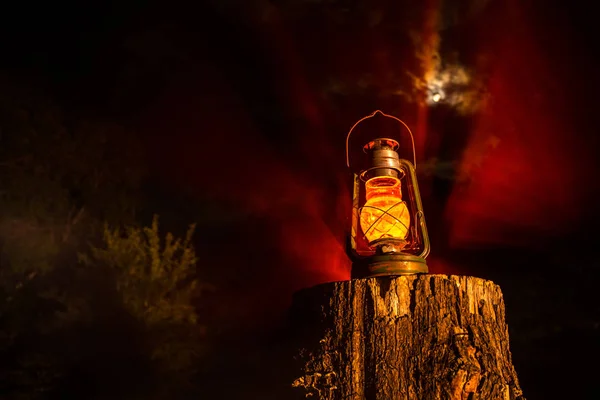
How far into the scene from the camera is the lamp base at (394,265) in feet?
6.80

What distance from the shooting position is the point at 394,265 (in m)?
2.08

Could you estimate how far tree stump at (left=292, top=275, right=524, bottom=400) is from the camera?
1.74 m

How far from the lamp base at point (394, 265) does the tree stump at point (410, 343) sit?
22 centimetres

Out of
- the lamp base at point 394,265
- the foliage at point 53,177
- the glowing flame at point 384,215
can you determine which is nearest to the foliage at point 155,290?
the foliage at point 53,177

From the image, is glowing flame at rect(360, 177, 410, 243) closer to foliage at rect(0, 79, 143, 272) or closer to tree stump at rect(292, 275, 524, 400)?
tree stump at rect(292, 275, 524, 400)

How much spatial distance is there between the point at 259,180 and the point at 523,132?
453cm

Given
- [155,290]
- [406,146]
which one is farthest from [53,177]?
[406,146]

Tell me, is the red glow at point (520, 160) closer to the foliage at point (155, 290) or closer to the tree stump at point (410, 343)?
the tree stump at point (410, 343)

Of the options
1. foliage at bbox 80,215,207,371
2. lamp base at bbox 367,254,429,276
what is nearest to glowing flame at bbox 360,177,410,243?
lamp base at bbox 367,254,429,276

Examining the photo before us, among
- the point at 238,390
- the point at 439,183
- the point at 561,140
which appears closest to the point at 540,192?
the point at 561,140

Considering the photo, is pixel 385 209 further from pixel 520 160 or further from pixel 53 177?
pixel 53 177

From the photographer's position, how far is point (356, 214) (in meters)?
2.35

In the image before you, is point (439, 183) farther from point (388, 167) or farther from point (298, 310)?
point (298, 310)

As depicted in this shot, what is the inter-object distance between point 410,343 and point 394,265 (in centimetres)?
39
